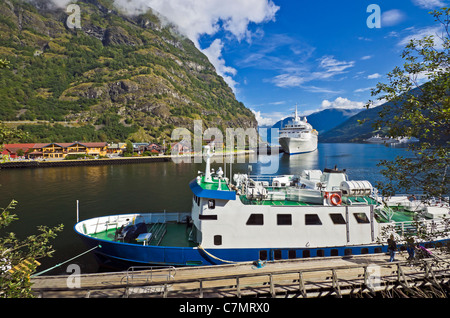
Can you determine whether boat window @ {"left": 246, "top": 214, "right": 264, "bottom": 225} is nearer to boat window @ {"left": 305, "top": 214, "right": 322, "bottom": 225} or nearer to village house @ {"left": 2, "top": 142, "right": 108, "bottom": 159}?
boat window @ {"left": 305, "top": 214, "right": 322, "bottom": 225}

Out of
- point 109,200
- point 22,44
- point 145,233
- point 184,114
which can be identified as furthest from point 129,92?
point 145,233

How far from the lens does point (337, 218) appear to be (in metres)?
12.6

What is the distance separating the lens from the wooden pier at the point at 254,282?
28.8ft

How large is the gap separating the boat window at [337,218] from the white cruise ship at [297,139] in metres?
91.5

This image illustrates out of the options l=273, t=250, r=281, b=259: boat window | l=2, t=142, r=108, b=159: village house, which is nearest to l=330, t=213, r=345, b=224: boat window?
l=273, t=250, r=281, b=259: boat window

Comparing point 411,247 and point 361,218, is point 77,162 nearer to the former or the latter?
point 361,218

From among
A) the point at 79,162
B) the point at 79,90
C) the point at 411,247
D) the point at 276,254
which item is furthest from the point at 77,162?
the point at 79,90

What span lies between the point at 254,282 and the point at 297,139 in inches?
3960

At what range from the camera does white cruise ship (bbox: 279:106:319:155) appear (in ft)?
337

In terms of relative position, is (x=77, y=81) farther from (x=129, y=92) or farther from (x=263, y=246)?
(x=263, y=246)

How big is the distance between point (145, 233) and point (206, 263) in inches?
184

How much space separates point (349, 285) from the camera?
941 centimetres

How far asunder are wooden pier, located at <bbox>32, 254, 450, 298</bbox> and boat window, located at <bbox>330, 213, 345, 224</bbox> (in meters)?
2.19

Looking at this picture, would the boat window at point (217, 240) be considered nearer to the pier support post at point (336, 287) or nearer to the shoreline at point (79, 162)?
the pier support post at point (336, 287)
